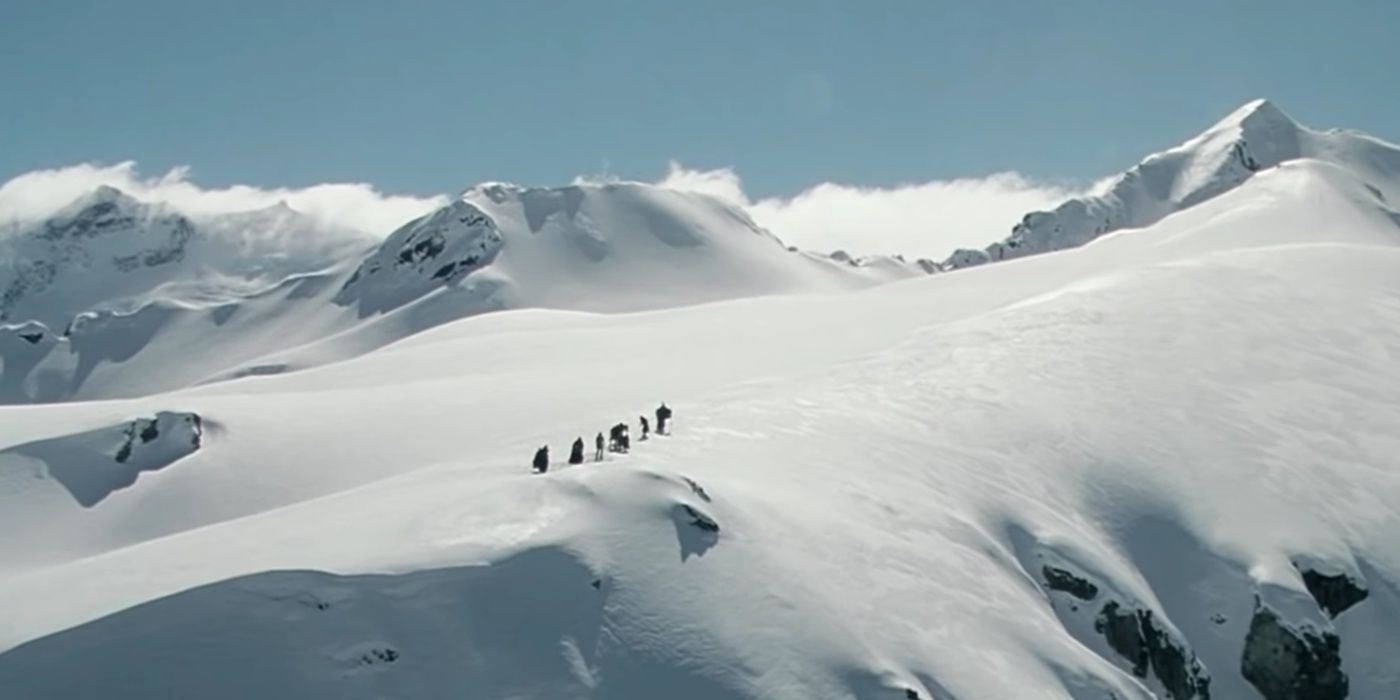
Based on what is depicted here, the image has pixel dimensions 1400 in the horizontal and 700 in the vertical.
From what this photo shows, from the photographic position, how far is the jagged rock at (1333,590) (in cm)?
4447

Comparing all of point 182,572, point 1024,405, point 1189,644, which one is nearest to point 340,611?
point 182,572

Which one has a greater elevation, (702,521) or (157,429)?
(157,429)

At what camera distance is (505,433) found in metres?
50.5

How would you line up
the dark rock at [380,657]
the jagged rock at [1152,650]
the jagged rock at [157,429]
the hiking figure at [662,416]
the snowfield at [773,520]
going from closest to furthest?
the dark rock at [380,657], the snowfield at [773,520], the jagged rock at [1152,650], the hiking figure at [662,416], the jagged rock at [157,429]

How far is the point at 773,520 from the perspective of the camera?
35938 mm

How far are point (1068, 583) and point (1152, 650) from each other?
309 cm

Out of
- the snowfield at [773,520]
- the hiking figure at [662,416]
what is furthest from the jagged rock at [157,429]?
the hiking figure at [662,416]

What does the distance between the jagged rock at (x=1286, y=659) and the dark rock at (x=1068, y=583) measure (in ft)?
20.3

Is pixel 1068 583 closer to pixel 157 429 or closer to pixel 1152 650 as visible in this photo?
pixel 1152 650

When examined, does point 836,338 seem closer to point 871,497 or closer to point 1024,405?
point 1024,405

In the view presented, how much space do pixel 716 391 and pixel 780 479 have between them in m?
15.9

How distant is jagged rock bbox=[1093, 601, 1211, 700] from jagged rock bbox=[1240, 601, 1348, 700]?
8.58 ft

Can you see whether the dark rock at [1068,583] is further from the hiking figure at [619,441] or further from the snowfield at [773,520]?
the hiking figure at [619,441]

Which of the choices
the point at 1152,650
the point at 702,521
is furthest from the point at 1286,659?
the point at 702,521
